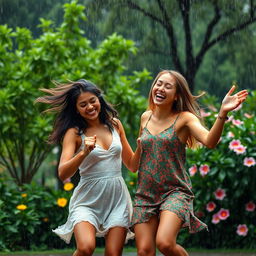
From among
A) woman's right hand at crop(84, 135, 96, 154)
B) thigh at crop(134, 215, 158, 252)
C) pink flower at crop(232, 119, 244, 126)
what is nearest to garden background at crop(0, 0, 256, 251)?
pink flower at crop(232, 119, 244, 126)

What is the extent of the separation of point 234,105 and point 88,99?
1.01 m

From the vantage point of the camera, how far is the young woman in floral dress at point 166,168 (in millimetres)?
3551

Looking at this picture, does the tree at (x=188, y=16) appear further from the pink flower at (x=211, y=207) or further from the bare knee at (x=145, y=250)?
the bare knee at (x=145, y=250)

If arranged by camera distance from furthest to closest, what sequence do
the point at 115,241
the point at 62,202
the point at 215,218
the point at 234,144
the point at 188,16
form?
the point at 188,16, the point at 62,202, the point at 215,218, the point at 234,144, the point at 115,241

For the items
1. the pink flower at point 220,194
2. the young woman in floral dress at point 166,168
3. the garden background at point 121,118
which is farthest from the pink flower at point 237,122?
the young woman in floral dress at point 166,168

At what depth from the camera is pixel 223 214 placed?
573 centimetres

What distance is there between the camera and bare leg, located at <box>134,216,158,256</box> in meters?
3.55

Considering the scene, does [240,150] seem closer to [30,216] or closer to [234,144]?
[234,144]

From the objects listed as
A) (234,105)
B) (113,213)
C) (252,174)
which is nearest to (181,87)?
(234,105)

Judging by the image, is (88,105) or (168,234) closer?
(168,234)

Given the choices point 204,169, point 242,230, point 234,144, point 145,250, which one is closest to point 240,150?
point 234,144

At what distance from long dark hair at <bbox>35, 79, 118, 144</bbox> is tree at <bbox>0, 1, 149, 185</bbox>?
8.56 feet

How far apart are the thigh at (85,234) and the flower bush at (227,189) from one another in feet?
7.40

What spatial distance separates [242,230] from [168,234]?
2.41m
